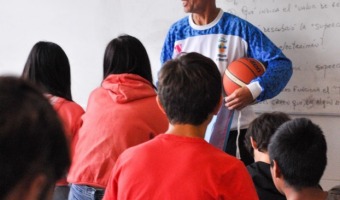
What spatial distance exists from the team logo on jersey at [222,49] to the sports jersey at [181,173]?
1.15 meters

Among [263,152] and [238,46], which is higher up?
[238,46]

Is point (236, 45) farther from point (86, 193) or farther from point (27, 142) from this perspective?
point (27, 142)

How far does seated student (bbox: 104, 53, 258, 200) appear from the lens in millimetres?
1428

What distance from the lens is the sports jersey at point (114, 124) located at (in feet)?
6.82

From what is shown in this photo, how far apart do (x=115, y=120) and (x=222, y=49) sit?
78 cm

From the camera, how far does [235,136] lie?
2.59 m

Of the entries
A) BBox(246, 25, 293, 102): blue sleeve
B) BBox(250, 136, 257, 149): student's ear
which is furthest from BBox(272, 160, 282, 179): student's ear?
BBox(246, 25, 293, 102): blue sleeve

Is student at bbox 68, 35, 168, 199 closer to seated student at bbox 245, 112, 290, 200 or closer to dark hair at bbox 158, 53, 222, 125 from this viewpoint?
seated student at bbox 245, 112, 290, 200

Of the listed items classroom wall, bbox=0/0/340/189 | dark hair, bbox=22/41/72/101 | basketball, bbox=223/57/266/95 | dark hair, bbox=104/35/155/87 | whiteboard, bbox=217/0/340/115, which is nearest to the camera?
dark hair, bbox=104/35/155/87

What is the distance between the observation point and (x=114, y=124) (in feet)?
6.85

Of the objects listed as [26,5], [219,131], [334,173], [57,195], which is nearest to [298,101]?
[334,173]

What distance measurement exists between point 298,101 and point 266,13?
532 mm

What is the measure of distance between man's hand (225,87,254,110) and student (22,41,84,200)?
702mm

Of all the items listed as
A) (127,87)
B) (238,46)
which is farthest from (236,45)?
(127,87)
